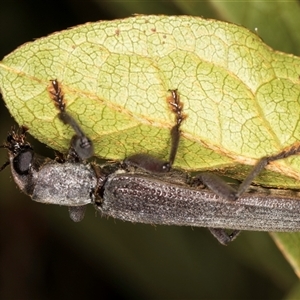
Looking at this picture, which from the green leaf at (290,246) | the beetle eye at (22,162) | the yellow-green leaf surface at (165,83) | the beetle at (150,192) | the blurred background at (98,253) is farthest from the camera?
the blurred background at (98,253)

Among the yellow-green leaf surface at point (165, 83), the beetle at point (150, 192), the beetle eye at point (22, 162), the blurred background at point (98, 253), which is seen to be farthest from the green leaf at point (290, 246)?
the beetle eye at point (22, 162)

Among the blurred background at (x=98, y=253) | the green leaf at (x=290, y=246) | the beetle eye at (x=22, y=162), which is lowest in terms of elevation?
the blurred background at (x=98, y=253)

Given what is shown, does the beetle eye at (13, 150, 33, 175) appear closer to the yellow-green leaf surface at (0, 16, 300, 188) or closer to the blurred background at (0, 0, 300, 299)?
the yellow-green leaf surface at (0, 16, 300, 188)

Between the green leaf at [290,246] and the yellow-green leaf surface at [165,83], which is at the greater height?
the yellow-green leaf surface at [165,83]

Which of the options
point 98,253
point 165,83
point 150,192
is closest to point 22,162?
point 150,192

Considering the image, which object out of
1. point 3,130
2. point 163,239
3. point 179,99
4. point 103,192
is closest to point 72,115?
point 179,99

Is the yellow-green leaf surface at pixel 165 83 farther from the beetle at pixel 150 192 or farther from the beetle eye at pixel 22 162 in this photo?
the beetle eye at pixel 22 162

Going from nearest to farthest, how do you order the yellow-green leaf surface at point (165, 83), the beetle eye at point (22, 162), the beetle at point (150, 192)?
1. the yellow-green leaf surface at point (165, 83)
2. the beetle at point (150, 192)
3. the beetle eye at point (22, 162)

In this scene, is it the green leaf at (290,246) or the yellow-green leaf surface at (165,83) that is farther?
the green leaf at (290,246)
